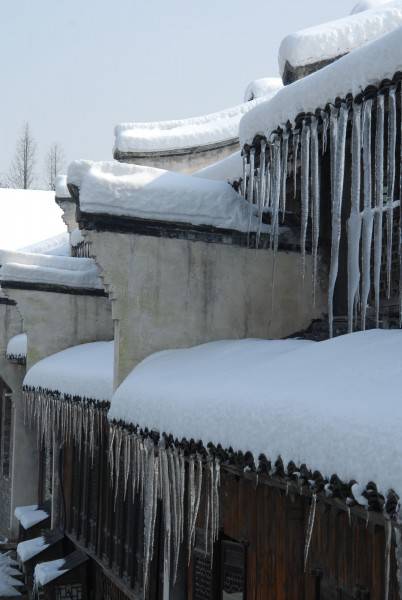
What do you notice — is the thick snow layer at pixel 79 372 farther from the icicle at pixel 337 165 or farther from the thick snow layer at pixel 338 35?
the thick snow layer at pixel 338 35

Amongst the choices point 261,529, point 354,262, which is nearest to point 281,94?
point 354,262

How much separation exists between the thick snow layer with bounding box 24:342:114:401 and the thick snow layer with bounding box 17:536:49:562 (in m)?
3.03

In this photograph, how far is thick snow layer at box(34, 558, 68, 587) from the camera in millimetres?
12727

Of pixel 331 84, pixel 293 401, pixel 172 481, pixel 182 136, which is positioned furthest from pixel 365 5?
pixel 293 401

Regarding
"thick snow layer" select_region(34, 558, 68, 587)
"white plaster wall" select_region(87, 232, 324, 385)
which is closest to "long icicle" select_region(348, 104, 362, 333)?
"white plaster wall" select_region(87, 232, 324, 385)

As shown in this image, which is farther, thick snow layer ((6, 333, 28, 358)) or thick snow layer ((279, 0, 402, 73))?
thick snow layer ((6, 333, 28, 358))

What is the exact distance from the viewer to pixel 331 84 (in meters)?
6.46

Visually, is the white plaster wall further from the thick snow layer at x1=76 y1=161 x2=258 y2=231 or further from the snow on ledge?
the snow on ledge

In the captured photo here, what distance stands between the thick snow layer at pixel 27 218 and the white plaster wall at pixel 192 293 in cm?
1677

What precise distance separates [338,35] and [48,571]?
31.8 ft

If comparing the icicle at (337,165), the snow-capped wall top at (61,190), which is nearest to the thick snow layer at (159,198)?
the icicle at (337,165)

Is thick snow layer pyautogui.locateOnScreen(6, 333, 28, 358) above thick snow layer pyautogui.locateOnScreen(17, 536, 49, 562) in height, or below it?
above

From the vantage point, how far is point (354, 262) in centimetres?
662

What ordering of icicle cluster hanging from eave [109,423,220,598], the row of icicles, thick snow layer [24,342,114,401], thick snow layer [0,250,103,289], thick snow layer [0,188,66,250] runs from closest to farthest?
the row of icicles
icicle cluster hanging from eave [109,423,220,598]
thick snow layer [24,342,114,401]
thick snow layer [0,250,103,289]
thick snow layer [0,188,66,250]
